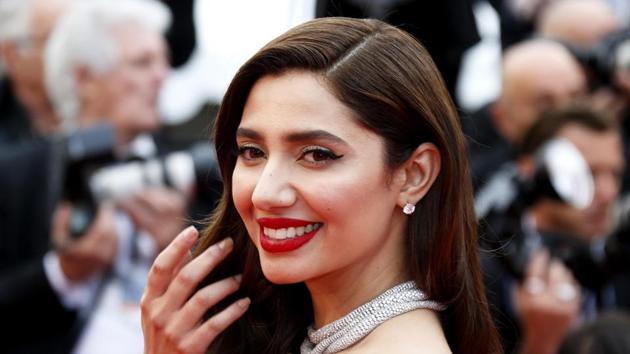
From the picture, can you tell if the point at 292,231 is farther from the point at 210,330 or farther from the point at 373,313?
the point at 210,330

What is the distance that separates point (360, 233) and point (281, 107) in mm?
275

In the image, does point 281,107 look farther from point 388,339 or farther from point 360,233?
point 388,339

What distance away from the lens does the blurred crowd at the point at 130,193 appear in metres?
3.98

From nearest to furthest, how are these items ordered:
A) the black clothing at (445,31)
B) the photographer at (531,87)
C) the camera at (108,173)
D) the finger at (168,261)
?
the finger at (168,261), the camera at (108,173), the photographer at (531,87), the black clothing at (445,31)

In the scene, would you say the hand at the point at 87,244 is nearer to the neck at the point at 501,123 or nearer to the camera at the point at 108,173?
the camera at the point at 108,173

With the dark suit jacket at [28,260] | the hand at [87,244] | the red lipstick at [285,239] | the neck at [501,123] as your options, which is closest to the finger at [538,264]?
the neck at [501,123]

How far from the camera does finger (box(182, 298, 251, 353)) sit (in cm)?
240

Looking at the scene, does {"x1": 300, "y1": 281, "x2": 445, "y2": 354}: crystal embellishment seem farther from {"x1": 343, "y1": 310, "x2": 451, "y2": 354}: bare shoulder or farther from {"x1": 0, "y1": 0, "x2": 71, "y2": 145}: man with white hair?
{"x1": 0, "y1": 0, "x2": 71, "y2": 145}: man with white hair

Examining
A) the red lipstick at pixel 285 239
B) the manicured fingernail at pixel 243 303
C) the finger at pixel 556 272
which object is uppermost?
the red lipstick at pixel 285 239

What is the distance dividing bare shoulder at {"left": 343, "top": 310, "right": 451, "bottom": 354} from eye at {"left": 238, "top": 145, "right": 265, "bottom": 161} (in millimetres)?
395

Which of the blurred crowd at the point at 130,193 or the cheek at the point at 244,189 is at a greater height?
the cheek at the point at 244,189

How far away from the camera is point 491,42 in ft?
20.6

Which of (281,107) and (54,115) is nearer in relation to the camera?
(281,107)

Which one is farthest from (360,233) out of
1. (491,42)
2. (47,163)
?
(491,42)
